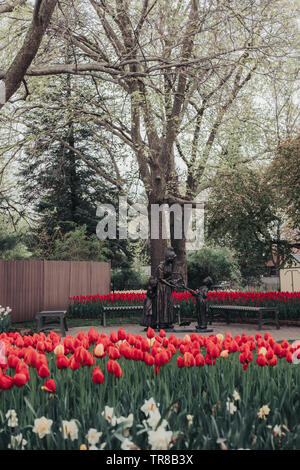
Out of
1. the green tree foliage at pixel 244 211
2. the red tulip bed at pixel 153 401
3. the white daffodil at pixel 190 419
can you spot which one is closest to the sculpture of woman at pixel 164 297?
the green tree foliage at pixel 244 211

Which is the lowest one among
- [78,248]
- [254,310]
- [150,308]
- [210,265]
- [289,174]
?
[254,310]

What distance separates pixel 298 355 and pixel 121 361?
1.27 m

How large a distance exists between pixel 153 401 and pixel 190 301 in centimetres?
1350

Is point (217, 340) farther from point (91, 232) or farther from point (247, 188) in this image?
point (91, 232)

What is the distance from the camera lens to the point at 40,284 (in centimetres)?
1609

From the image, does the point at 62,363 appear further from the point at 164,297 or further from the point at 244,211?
the point at 244,211

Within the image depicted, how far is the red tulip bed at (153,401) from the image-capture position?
6.71 ft

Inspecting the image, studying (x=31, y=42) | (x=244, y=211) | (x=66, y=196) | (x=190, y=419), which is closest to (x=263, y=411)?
(x=190, y=419)

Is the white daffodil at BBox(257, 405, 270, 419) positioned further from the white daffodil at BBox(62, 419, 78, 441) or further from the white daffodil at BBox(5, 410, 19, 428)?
the white daffodil at BBox(5, 410, 19, 428)

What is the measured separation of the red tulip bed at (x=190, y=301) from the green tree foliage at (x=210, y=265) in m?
12.2

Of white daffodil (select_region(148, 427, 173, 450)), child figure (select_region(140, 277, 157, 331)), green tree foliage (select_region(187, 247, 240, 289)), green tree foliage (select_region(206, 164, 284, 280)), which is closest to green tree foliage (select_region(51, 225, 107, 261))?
green tree foliage (select_region(187, 247, 240, 289))

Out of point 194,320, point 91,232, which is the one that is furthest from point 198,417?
point 91,232

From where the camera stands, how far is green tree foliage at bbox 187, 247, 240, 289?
28531mm

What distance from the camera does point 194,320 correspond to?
51.8 feet
